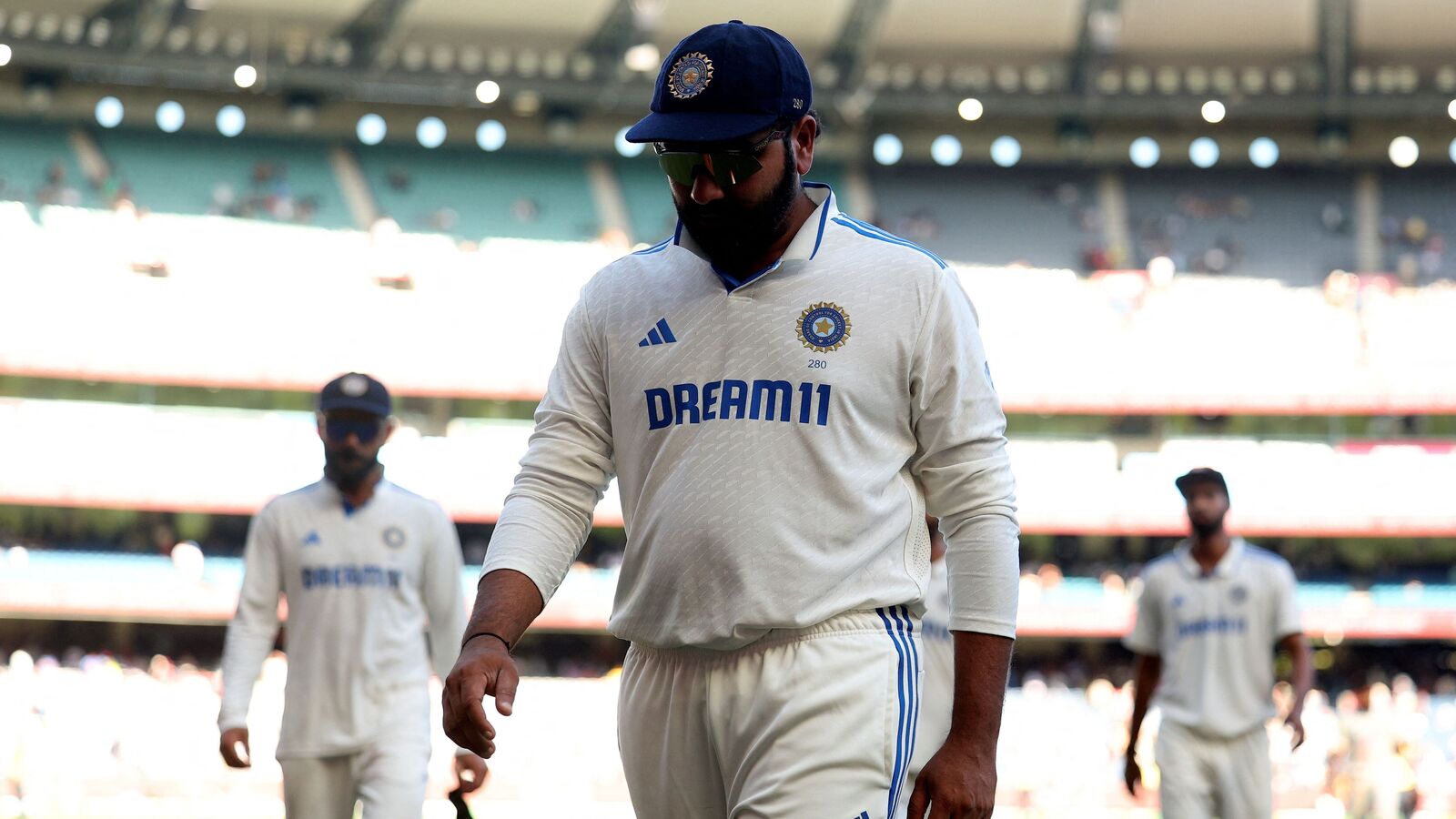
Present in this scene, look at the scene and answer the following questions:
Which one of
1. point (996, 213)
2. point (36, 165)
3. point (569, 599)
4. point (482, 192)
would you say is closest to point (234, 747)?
point (569, 599)

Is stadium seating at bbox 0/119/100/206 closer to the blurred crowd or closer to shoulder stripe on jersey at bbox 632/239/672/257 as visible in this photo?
the blurred crowd

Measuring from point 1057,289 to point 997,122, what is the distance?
4260 mm

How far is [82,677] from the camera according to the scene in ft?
77.8

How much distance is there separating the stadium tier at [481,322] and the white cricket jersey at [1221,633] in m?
22.1

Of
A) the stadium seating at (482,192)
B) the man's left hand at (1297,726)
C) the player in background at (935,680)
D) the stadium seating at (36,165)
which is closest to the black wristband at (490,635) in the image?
the player in background at (935,680)

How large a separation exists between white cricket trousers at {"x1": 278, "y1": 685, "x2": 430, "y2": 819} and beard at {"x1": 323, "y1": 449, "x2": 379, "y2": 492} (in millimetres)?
880

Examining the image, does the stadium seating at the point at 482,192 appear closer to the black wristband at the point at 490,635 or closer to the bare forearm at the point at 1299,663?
the bare forearm at the point at 1299,663

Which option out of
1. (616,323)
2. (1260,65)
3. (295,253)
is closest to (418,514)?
(616,323)

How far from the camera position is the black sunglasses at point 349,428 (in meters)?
6.66

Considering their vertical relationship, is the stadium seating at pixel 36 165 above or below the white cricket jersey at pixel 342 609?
above

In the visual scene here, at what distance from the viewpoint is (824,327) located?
281cm

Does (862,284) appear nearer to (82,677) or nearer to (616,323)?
(616,323)

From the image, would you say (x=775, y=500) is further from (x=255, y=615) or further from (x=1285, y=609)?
(x=1285, y=609)

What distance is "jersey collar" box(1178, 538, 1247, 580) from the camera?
8.32m
